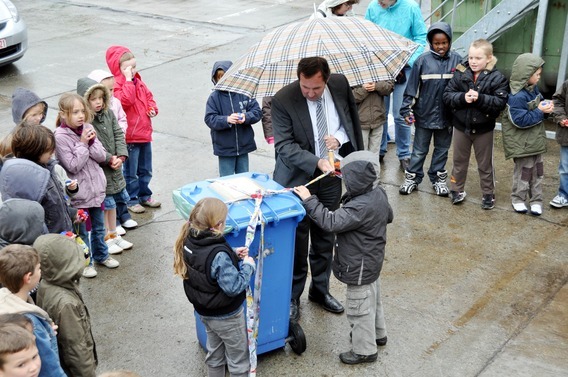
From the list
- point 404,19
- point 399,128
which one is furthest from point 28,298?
point 404,19

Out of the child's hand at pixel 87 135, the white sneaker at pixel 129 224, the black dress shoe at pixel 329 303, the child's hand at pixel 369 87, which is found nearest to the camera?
the black dress shoe at pixel 329 303

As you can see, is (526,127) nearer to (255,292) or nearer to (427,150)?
(427,150)

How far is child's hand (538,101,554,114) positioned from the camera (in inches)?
266

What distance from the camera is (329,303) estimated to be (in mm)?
5590

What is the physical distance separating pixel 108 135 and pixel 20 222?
74.9 inches

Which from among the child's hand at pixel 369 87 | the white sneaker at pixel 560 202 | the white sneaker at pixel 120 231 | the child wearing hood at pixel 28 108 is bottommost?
the white sneaker at pixel 120 231

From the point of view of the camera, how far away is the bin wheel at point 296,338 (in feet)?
16.6

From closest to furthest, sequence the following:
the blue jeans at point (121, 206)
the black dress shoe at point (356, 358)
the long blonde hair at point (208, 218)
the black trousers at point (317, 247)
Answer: the long blonde hair at point (208, 218), the black dress shoe at point (356, 358), the black trousers at point (317, 247), the blue jeans at point (121, 206)

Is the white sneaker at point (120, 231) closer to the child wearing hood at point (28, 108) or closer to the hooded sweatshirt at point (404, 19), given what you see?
the child wearing hood at point (28, 108)

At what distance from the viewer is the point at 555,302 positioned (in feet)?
18.5

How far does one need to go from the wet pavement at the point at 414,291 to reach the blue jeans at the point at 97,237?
137 millimetres

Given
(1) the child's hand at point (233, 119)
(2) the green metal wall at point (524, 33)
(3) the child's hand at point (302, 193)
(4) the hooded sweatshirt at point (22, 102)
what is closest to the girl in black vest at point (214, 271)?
(3) the child's hand at point (302, 193)

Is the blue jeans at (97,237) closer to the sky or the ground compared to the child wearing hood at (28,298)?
closer to the ground

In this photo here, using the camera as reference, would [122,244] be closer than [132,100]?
Yes
